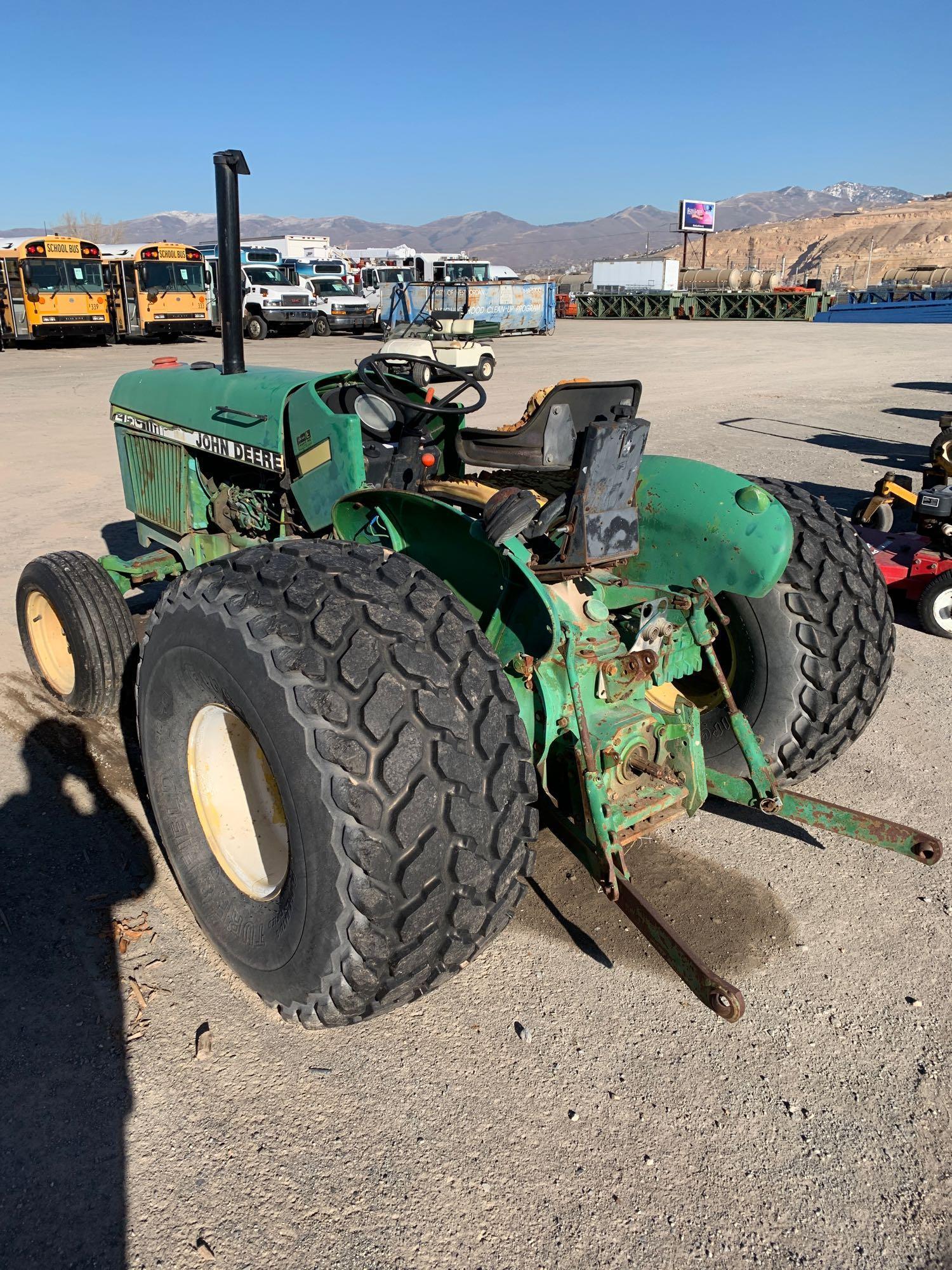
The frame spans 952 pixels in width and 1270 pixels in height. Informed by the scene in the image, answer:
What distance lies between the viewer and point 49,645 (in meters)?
4.29

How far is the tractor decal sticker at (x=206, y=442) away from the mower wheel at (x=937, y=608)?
3821 mm

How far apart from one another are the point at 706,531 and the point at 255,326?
2558 centimetres

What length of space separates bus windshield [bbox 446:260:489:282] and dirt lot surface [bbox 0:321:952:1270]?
2842 cm

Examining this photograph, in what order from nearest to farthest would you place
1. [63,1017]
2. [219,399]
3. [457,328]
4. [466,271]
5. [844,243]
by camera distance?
[63,1017] → [219,399] → [457,328] → [466,271] → [844,243]

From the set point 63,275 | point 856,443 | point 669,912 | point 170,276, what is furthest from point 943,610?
point 170,276

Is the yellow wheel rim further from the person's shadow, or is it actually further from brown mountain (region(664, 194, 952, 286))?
brown mountain (region(664, 194, 952, 286))

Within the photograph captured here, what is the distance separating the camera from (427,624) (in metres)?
2.14

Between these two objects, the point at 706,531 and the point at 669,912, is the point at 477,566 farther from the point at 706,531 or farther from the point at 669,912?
the point at 669,912

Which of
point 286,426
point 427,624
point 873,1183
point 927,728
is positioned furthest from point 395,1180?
point 927,728

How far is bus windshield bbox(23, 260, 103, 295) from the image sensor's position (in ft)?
72.6

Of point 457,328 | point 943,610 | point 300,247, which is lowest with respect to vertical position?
point 943,610

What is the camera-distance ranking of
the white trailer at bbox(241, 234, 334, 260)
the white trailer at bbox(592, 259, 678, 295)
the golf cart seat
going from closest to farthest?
the golf cart seat
the white trailer at bbox(592, 259, 678, 295)
the white trailer at bbox(241, 234, 334, 260)

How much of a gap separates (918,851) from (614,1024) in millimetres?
1008

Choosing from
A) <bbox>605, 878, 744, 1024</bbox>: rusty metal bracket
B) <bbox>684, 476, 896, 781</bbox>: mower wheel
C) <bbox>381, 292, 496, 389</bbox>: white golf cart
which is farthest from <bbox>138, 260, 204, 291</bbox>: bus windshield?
<bbox>605, 878, 744, 1024</bbox>: rusty metal bracket
